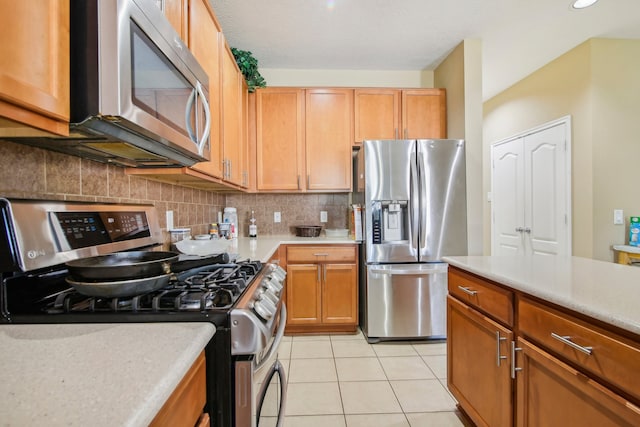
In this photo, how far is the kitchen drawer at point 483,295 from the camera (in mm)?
1163

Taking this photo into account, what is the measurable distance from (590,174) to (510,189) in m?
1.00

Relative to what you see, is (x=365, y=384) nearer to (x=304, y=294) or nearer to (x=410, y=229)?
(x=304, y=294)

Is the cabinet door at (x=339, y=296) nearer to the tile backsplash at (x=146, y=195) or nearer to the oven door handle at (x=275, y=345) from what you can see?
the tile backsplash at (x=146, y=195)

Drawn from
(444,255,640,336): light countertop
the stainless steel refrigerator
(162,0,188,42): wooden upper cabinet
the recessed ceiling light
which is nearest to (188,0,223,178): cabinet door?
(162,0,188,42): wooden upper cabinet

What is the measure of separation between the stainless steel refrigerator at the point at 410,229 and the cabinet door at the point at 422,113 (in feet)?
1.55

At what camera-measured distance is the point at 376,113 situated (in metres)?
2.93

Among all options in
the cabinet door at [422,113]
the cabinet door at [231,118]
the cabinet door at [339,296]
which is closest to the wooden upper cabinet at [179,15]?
the cabinet door at [231,118]

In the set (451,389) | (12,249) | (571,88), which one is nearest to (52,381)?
(12,249)

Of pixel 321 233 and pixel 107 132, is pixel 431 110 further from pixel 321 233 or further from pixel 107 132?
pixel 107 132

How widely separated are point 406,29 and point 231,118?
1.58m

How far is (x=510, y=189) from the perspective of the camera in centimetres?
Result: 364

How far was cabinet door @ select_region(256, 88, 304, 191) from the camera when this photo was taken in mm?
2900

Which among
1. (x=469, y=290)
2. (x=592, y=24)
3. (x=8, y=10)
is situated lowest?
(x=469, y=290)

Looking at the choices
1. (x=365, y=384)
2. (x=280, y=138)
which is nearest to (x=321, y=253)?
(x=365, y=384)
